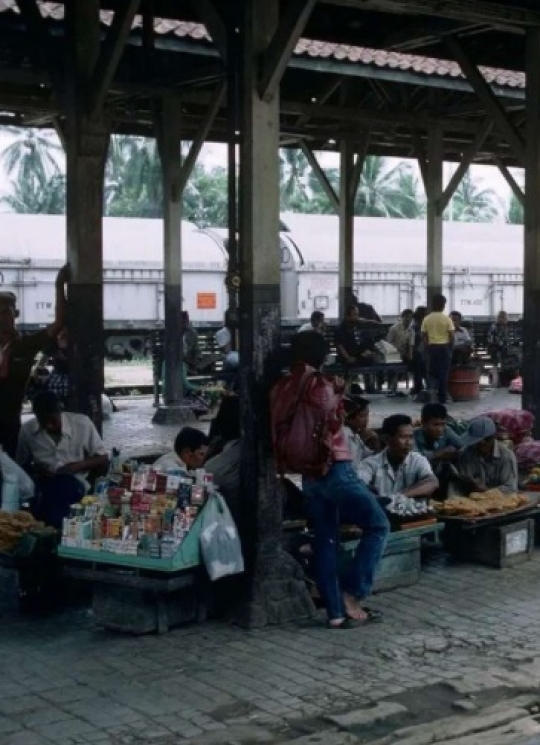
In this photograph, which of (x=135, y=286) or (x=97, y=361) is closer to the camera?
(x=97, y=361)

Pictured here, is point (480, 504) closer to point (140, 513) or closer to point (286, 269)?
point (140, 513)

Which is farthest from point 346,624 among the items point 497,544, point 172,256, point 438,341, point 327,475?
point 438,341

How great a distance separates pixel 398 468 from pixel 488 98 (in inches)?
171

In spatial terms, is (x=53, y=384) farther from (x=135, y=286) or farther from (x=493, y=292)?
(x=493, y=292)

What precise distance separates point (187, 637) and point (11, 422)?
9.58 feet

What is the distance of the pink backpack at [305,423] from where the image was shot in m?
6.80

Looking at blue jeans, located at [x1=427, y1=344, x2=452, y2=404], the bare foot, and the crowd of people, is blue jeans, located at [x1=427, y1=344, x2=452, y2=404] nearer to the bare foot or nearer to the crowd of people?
the crowd of people

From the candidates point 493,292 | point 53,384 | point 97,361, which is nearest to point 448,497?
point 97,361

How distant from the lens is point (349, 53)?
42.8 feet

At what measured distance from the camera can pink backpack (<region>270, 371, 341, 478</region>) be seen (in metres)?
6.80

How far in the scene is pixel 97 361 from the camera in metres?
9.38

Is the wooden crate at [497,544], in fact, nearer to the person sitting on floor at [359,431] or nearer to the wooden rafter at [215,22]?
the person sitting on floor at [359,431]

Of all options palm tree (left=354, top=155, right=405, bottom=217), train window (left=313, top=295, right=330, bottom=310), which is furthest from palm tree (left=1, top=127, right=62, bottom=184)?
train window (left=313, top=295, right=330, bottom=310)

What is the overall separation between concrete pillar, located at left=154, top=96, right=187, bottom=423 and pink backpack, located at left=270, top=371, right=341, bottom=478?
28.8 ft
